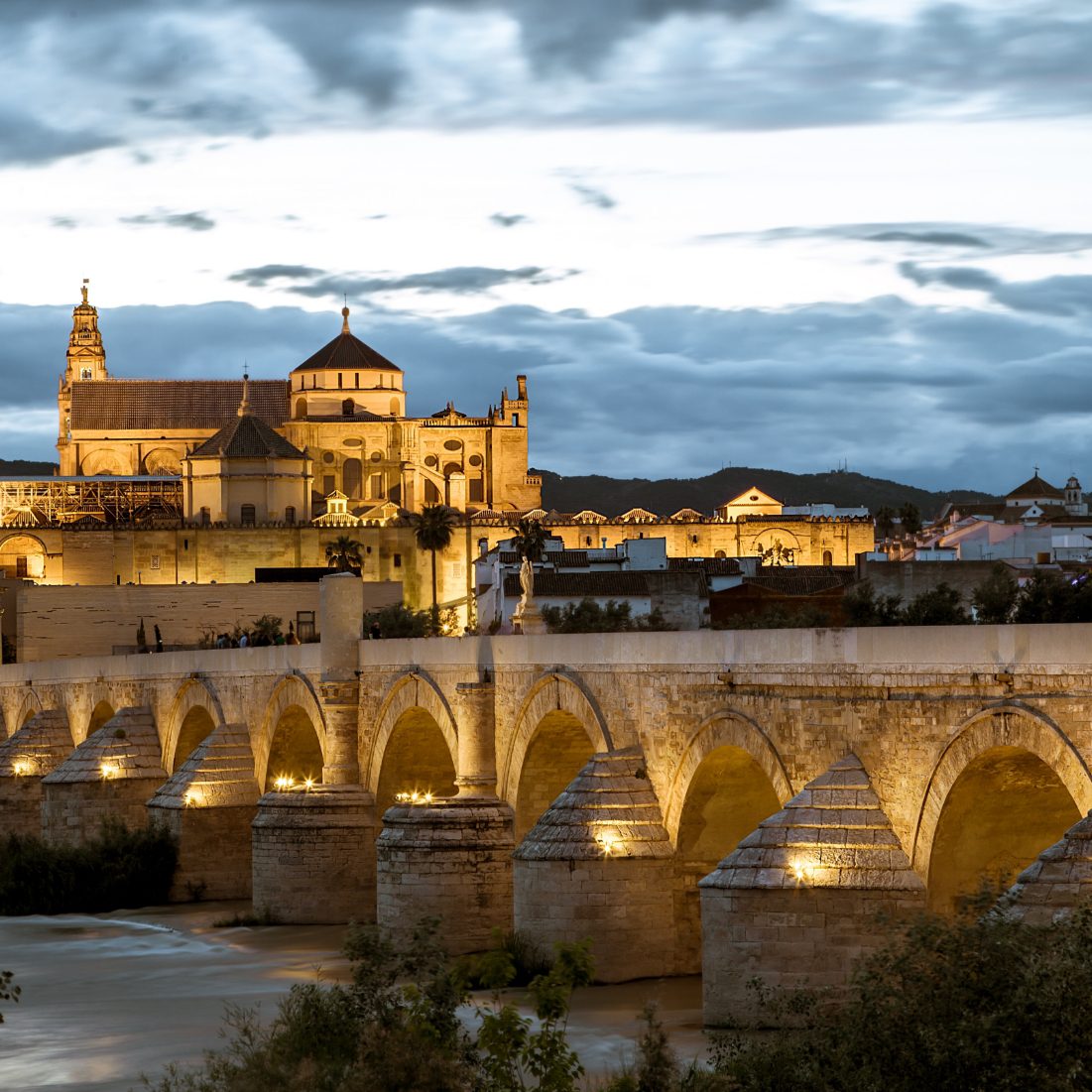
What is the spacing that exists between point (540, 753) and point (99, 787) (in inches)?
501

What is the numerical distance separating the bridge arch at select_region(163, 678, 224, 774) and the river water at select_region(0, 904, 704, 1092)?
6007 mm

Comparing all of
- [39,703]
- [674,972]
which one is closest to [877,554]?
[39,703]

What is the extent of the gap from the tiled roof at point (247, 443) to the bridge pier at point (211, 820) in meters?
67.5

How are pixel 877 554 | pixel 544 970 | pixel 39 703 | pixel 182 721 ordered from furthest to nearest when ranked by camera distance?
1. pixel 877 554
2. pixel 39 703
3. pixel 182 721
4. pixel 544 970

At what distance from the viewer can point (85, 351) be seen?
125812 millimetres

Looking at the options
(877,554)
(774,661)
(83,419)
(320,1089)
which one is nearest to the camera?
(320,1089)

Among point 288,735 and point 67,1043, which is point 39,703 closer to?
point 288,735

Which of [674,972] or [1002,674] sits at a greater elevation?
[1002,674]

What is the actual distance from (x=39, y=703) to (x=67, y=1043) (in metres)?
25.9

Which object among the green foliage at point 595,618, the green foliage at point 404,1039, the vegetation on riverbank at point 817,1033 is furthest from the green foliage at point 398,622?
the vegetation on riverbank at point 817,1033

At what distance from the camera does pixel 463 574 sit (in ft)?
319

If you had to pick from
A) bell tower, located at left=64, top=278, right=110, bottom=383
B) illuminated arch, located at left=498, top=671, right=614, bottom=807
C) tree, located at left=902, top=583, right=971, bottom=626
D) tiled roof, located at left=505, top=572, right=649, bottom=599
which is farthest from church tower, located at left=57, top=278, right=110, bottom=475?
illuminated arch, located at left=498, top=671, right=614, bottom=807

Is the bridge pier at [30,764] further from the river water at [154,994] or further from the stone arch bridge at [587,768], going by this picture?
the river water at [154,994]

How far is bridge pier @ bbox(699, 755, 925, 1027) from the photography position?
16.4m
